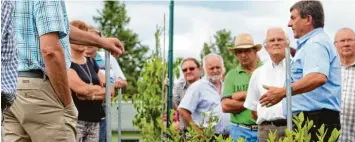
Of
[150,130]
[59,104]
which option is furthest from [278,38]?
[150,130]

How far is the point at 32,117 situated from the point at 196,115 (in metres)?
3.96

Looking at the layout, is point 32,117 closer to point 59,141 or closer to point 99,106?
point 59,141

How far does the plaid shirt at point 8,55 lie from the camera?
3.26 m

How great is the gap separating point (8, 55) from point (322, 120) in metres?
2.98

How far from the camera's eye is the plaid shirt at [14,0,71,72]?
15.8ft

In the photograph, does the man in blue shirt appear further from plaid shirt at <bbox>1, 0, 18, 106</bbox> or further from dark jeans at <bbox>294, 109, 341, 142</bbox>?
plaid shirt at <bbox>1, 0, 18, 106</bbox>

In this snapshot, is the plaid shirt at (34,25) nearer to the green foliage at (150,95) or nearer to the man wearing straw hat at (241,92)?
the man wearing straw hat at (241,92)

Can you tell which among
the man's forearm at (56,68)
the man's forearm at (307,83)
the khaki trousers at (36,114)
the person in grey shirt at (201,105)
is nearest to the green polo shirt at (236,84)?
the person in grey shirt at (201,105)

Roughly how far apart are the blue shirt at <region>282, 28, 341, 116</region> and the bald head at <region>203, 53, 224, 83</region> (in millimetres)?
3075

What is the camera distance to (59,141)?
5051 millimetres

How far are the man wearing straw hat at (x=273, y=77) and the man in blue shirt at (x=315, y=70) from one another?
898 mm

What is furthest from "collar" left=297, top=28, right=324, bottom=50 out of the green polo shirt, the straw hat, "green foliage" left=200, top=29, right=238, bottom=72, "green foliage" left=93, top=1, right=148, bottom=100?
"green foliage" left=93, top=1, right=148, bottom=100

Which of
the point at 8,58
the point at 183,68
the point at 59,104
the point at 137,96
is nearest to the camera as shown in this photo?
the point at 8,58

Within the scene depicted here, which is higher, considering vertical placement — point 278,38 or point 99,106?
point 278,38
